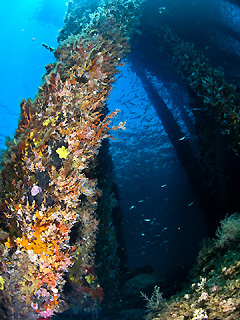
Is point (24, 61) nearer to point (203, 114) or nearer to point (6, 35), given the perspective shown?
point (6, 35)

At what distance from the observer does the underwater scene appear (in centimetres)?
295

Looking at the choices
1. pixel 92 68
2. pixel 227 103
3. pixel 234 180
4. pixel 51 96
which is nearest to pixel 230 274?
pixel 51 96

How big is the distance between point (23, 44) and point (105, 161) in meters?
21.9

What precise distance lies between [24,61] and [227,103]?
83.8ft

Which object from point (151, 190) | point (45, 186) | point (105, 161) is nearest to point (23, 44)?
point (105, 161)

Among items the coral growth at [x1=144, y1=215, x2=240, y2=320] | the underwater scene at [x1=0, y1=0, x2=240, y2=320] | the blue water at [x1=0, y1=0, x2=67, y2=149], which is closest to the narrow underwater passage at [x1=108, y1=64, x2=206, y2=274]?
the blue water at [x1=0, y1=0, x2=67, y2=149]

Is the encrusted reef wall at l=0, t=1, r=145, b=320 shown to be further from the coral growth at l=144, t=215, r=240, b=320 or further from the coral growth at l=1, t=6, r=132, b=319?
the coral growth at l=144, t=215, r=240, b=320

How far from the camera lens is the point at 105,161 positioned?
9094 mm

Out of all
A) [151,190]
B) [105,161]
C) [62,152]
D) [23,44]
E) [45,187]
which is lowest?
[45,187]

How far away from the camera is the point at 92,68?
4.53m

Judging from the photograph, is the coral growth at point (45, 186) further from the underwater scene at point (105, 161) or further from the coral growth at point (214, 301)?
the coral growth at point (214, 301)

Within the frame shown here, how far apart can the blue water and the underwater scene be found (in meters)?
0.18

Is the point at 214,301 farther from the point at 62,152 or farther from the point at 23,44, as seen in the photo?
the point at 23,44

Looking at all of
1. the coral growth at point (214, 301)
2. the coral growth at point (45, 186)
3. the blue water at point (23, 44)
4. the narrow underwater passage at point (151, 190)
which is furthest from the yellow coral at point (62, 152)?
the narrow underwater passage at point (151, 190)
